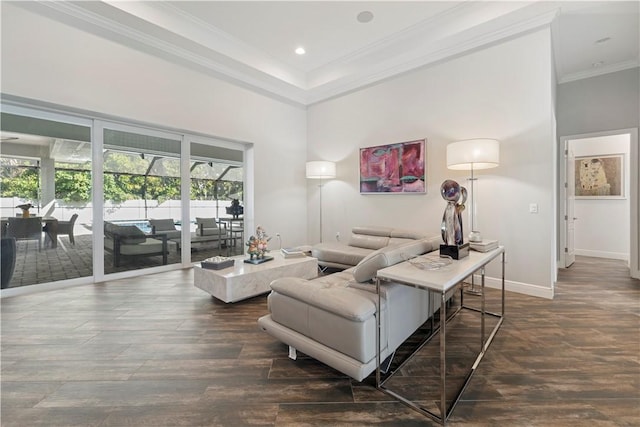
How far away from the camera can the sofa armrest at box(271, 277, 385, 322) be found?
1688 millimetres

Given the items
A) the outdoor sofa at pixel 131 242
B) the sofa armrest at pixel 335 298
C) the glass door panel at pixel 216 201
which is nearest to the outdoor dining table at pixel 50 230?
the outdoor sofa at pixel 131 242

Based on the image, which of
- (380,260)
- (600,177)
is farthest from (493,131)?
(600,177)

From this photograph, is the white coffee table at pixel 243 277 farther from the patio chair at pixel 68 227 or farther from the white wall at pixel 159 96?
the white wall at pixel 159 96

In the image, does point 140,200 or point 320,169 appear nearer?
point 140,200

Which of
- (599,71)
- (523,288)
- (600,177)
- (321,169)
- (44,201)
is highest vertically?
(599,71)

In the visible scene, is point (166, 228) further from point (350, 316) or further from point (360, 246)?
point (350, 316)

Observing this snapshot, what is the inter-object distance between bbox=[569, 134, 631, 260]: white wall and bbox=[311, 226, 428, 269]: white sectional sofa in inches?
155

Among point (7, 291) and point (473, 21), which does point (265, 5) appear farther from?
point (7, 291)

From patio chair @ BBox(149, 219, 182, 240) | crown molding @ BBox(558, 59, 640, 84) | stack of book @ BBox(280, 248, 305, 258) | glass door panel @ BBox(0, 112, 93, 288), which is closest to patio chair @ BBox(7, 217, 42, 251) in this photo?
glass door panel @ BBox(0, 112, 93, 288)

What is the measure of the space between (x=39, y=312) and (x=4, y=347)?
2.59ft

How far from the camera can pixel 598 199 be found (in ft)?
18.7

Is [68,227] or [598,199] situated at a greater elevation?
[598,199]

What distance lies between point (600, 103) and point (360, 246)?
14.5 ft

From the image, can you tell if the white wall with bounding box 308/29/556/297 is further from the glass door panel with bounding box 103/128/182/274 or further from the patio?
the patio
